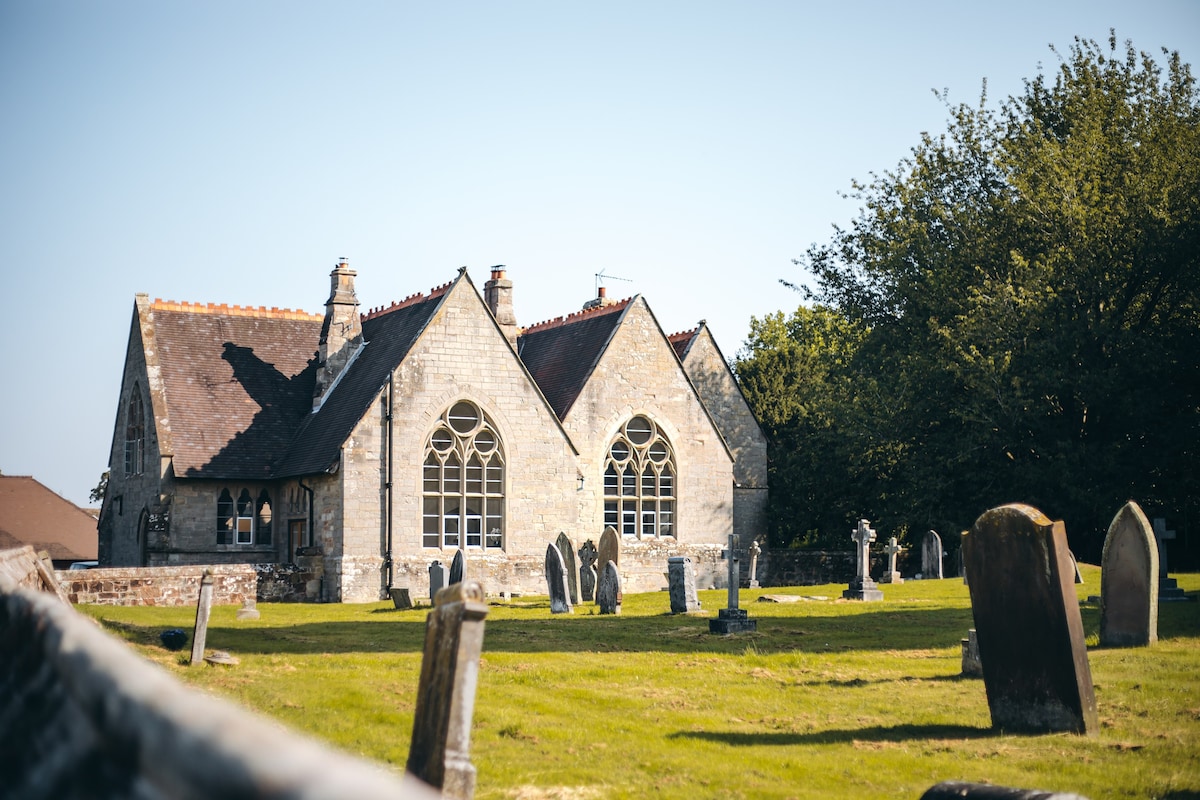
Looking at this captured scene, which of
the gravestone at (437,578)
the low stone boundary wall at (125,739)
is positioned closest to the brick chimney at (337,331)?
the gravestone at (437,578)

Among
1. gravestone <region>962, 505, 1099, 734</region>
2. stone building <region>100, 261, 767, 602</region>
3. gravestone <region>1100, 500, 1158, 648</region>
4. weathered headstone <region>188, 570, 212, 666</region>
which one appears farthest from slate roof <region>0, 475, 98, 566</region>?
gravestone <region>962, 505, 1099, 734</region>

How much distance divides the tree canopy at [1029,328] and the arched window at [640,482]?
5.94 meters

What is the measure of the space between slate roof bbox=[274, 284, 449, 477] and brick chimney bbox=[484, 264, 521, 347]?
312 cm

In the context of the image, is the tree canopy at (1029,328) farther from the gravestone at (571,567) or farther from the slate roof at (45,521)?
the slate roof at (45,521)

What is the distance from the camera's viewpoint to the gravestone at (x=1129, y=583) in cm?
1650

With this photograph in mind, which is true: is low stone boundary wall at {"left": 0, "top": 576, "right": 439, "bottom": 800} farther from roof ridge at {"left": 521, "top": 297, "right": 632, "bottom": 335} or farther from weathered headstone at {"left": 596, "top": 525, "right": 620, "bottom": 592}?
roof ridge at {"left": 521, "top": 297, "right": 632, "bottom": 335}

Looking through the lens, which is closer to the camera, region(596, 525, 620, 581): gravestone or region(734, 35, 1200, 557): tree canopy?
→ region(596, 525, 620, 581): gravestone

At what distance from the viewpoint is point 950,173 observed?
42031 mm

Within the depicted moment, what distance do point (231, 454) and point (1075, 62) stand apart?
29.8m

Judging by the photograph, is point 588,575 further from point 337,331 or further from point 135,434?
point 135,434

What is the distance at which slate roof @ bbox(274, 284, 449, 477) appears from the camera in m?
33.8

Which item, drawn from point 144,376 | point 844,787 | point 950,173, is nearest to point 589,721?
point 844,787

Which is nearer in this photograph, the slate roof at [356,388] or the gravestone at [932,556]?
the slate roof at [356,388]

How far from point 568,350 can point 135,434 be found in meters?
14.1
